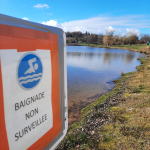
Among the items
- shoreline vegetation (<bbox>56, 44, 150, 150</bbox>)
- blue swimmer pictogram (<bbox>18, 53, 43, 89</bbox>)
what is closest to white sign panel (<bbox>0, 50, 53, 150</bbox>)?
blue swimmer pictogram (<bbox>18, 53, 43, 89</bbox>)

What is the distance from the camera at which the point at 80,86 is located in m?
11.1

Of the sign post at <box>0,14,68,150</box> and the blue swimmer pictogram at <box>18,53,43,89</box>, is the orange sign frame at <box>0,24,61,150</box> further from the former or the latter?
the blue swimmer pictogram at <box>18,53,43,89</box>

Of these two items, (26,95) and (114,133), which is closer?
(26,95)

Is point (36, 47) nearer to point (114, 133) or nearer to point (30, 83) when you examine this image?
point (30, 83)

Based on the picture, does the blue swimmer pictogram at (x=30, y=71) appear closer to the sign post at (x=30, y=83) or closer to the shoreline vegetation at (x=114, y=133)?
the sign post at (x=30, y=83)

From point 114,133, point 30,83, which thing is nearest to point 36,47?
point 30,83

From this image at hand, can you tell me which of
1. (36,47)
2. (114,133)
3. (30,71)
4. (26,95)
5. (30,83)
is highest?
(36,47)

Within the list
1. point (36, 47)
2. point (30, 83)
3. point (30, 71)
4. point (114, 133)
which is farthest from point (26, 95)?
point (114, 133)

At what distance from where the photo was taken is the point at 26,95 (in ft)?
5.08

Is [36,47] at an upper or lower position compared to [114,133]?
upper

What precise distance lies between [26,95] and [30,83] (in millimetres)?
143

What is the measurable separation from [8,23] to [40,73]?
649 mm

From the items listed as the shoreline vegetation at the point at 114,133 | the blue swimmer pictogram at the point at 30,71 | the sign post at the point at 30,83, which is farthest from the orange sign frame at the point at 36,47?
the shoreline vegetation at the point at 114,133

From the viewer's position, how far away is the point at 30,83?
1577 millimetres
